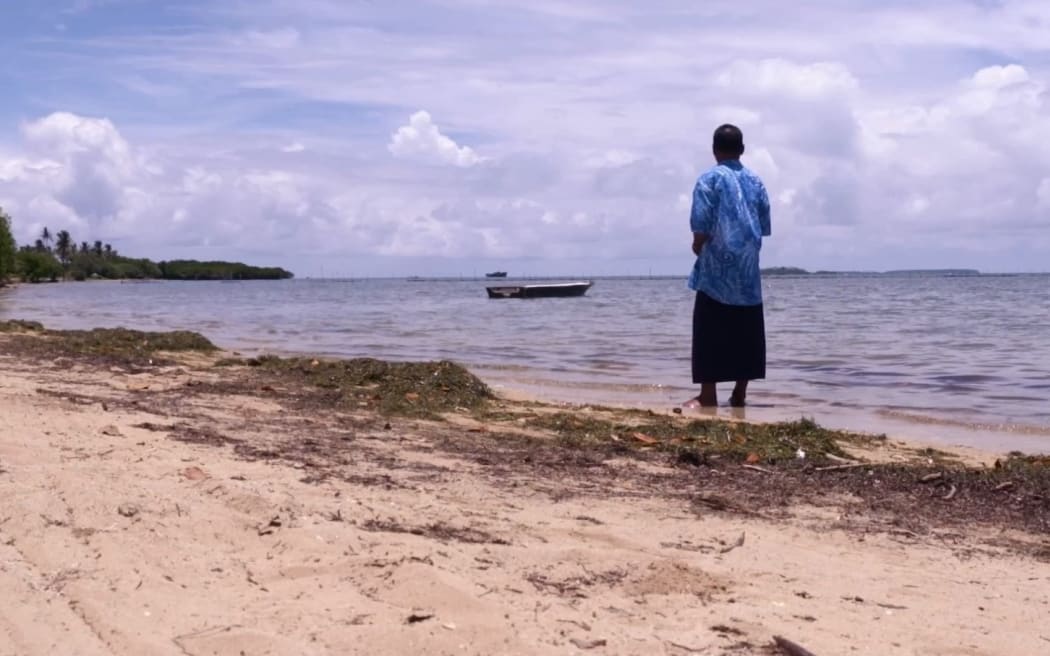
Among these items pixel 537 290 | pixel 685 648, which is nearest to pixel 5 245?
pixel 537 290

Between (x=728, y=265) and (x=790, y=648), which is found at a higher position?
(x=728, y=265)

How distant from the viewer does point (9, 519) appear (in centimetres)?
360

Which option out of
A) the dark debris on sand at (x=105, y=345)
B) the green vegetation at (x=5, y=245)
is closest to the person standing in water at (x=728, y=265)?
the dark debris on sand at (x=105, y=345)

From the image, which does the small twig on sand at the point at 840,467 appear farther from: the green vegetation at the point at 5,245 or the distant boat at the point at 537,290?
the green vegetation at the point at 5,245

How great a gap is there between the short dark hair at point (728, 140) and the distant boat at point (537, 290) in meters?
35.8

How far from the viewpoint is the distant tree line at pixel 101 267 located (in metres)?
101

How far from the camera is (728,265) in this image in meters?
7.98

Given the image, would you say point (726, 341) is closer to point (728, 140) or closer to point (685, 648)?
point (728, 140)

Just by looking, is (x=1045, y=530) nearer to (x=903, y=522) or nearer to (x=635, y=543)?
(x=903, y=522)

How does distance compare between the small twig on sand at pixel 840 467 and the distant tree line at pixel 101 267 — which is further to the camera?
the distant tree line at pixel 101 267

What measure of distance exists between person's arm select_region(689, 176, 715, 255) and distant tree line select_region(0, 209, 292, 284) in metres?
93.5

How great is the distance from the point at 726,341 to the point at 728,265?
0.63m

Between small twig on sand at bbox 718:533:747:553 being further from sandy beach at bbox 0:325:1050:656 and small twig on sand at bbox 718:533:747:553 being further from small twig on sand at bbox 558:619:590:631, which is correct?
small twig on sand at bbox 558:619:590:631

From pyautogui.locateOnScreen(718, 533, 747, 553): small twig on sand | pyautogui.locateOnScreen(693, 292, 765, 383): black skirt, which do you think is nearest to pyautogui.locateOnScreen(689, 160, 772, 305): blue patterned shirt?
pyautogui.locateOnScreen(693, 292, 765, 383): black skirt
